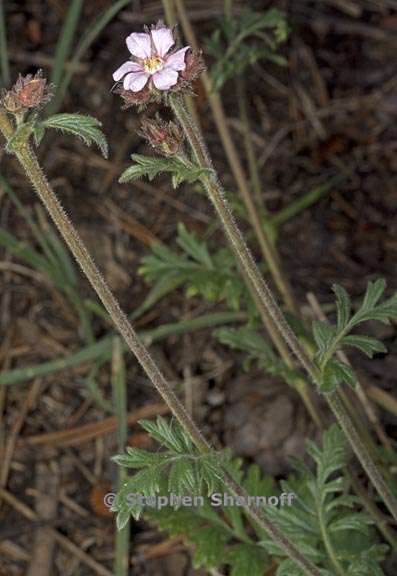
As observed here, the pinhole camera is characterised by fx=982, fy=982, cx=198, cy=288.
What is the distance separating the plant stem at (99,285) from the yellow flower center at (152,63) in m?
0.39

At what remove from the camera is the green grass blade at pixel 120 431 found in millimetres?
3424

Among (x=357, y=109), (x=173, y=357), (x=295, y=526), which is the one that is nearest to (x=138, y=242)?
(x=173, y=357)

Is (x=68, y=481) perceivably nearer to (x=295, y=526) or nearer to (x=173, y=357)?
(x=173, y=357)

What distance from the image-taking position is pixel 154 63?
92.5 inches

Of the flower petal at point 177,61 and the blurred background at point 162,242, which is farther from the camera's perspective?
the blurred background at point 162,242

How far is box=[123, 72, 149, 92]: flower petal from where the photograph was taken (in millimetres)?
2299

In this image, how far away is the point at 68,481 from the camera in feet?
13.0

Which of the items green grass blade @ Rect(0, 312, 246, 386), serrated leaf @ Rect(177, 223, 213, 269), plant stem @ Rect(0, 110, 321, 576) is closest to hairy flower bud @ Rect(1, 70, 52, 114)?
plant stem @ Rect(0, 110, 321, 576)

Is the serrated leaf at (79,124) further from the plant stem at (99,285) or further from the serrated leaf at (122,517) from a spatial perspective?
the serrated leaf at (122,517)

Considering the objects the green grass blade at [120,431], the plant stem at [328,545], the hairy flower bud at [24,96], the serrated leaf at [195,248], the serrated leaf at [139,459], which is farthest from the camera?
the serrated leaf at [195,248]

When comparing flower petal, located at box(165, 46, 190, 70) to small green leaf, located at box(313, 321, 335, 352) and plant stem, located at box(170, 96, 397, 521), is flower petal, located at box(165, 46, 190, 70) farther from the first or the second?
small green leaf, located at box(313, 321, 335, 352)

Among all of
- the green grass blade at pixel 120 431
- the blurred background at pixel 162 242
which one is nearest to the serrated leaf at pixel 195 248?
the blurred background at pixel 162 242

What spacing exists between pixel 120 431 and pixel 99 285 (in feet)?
4.51

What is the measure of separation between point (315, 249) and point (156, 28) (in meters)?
2.14
